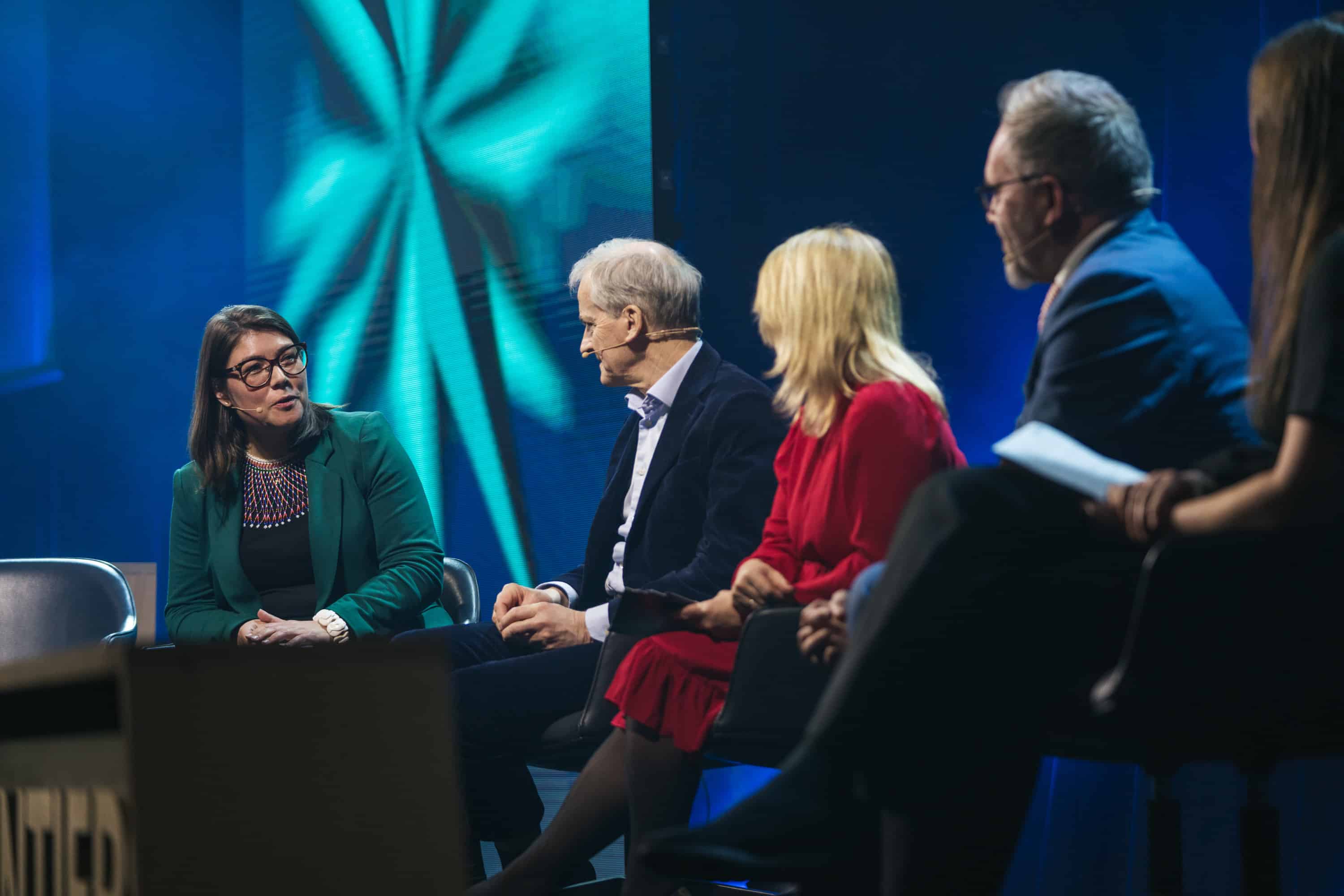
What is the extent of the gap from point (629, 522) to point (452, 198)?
1.84 metres

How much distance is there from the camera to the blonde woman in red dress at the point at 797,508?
192 cm

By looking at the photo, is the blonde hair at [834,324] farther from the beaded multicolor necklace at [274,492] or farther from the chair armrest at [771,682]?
the beaded multicolor necklace at [274,492]

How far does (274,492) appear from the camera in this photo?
3.00 m

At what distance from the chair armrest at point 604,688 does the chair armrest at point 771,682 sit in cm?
43

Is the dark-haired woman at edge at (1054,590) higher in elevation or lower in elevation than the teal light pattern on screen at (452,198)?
lower

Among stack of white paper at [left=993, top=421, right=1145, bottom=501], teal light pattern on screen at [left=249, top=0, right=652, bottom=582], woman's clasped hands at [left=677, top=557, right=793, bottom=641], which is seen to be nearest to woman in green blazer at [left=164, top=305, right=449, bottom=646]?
teal light pattern on screen at [left=249, top=0, right=652, bottom=582]

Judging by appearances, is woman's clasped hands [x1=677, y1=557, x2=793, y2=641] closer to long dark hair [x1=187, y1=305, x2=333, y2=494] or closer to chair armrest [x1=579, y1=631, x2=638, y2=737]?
chair armrest [x1=579, y1=631, x2=638, y2=737]

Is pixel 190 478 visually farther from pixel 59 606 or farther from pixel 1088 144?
pixel 1088 144

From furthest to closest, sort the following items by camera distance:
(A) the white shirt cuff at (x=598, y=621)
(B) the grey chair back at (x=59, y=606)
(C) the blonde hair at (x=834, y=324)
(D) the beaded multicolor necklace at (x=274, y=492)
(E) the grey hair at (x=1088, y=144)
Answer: (B) the grey chair back at (x=59, y=606), (D) the beaded multicolor necklace at (x=274, y=492), (A) the white shirt cuff at (x=598, y=621), (C) the blonde hair at (x=834, y=324), (E) the grey hair at (x=1088, y=144)

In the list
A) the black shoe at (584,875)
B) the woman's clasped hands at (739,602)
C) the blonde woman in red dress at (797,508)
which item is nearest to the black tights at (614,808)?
the blonde woman in red dress at (797,508)

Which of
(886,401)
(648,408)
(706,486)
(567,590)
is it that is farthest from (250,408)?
(886,401)

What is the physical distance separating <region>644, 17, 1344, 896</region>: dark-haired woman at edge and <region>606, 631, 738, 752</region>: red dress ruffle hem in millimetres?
643

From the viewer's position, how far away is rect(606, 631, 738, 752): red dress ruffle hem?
6.68 ft

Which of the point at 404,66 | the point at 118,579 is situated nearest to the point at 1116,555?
the point at 118,579
